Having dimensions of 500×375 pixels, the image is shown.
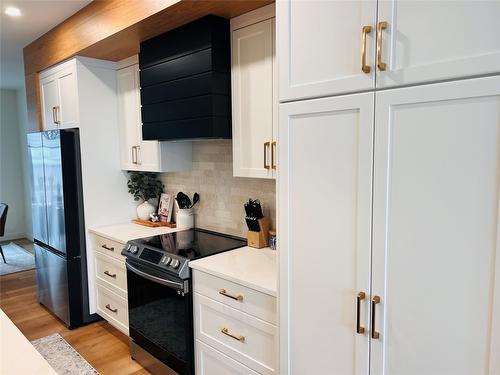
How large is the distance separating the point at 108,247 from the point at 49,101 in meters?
1.58

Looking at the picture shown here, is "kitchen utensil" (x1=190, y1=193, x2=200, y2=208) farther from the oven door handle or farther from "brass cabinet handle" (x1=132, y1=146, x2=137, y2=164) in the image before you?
the oven door handle

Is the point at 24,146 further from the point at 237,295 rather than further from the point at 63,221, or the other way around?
the point at 237,295

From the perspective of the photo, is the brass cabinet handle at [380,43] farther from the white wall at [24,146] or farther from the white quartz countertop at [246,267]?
the white wall at [24,146]

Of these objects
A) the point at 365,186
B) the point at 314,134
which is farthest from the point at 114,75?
the point at 365,186

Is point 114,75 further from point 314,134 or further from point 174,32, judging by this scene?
point 314,134

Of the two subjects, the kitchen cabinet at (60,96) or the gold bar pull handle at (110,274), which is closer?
the gold bar pull handle at (110,274)

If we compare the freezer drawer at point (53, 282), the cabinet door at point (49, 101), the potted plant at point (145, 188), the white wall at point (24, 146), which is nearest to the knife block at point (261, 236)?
the potted plant at point (145, 188)

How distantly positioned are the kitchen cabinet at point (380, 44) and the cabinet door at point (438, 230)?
6 centimetres

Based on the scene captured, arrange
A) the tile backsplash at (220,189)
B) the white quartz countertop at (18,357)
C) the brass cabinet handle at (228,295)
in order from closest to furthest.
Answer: the white quartz countertop at (18,357) → the brass cabinet handle at (228,295) → the tile backsplash at (220,189)

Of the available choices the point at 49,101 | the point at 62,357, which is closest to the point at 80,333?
the point at 62,357

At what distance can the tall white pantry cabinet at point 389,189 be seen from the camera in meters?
1.01

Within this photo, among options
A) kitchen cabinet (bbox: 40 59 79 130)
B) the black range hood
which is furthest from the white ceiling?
the black range hood

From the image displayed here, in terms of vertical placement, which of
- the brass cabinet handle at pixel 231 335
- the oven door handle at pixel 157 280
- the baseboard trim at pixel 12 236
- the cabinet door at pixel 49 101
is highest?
the cabinet door at pixel 49 101

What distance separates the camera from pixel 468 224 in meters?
1.03
